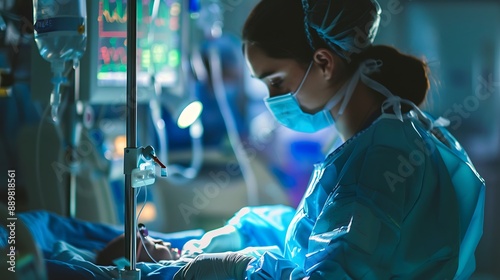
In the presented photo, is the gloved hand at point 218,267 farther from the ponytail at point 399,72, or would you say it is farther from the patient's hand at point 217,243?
the ponytail at point 399,72

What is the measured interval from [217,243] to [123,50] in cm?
100

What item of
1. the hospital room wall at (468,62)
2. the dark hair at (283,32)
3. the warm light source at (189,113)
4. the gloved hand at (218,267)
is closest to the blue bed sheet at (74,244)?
the gloved hand at (218,267)

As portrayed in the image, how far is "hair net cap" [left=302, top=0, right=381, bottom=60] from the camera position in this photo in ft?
5.33

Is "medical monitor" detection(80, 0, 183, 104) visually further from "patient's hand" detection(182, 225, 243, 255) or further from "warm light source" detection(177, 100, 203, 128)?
"patient's hand" detection(182, 225, 243, 255)

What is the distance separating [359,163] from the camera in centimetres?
147

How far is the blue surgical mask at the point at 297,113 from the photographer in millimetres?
1742

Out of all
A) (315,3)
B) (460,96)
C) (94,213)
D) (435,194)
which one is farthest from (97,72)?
(460,96)

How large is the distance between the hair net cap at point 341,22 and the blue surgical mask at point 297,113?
103mm

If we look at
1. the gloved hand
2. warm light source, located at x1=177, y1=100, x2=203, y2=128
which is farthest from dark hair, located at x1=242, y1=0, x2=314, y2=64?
warm light source, located at x1=177, y1=100, x2=203, y2=128

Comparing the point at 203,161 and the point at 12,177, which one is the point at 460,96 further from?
the point at 12,177

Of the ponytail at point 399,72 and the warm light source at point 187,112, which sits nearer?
the ponytail at point 399,72

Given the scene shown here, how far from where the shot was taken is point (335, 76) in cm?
168

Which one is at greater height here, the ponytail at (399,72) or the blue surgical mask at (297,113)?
the ponytail at (399,72)

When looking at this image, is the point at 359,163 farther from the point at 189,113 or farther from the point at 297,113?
the point at 189,113
